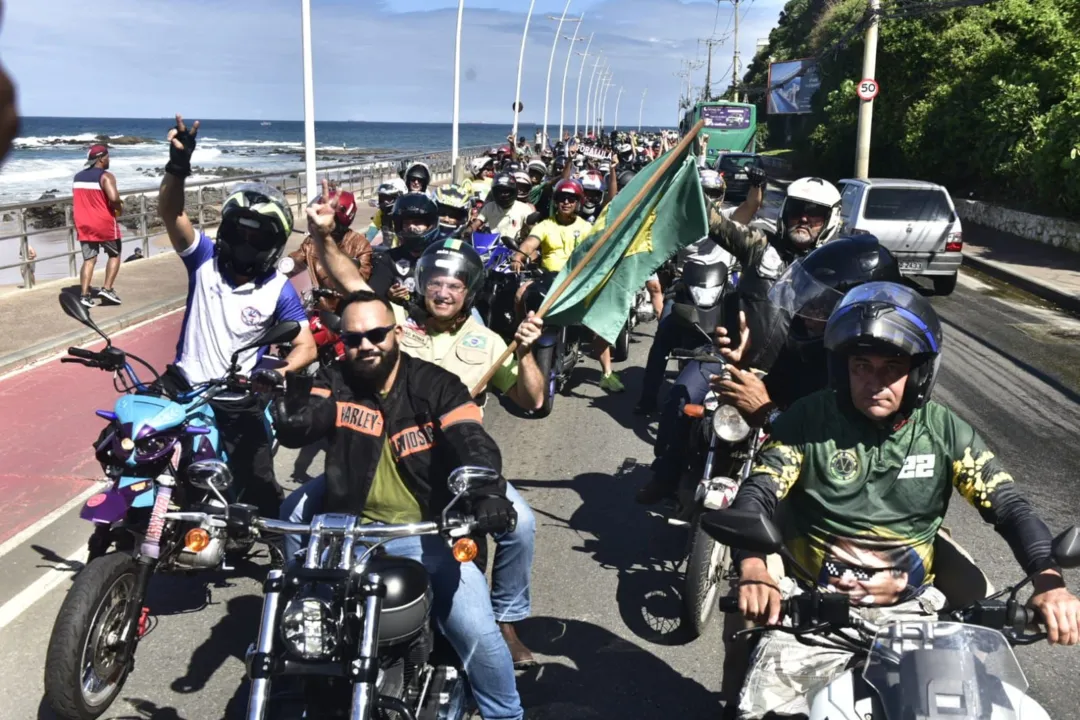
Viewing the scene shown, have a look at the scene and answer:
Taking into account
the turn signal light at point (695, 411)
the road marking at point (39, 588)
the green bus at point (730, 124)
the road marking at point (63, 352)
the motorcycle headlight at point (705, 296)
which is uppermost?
the green bus at point (730, 124)

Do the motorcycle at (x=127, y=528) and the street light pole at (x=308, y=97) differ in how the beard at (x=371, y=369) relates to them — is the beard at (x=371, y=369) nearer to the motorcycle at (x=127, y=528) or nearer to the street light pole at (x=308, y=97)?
the motorcycle at (x=127, y=528)

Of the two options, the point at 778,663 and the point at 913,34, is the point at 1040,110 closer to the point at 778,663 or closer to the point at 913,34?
the point at 913,34

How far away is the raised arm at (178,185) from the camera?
4832 millimetres

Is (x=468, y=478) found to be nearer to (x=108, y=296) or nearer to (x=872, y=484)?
(x=872, y=484)

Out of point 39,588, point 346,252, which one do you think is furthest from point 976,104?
point 39,588

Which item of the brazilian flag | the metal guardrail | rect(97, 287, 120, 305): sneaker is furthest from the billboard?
the brazilian flag

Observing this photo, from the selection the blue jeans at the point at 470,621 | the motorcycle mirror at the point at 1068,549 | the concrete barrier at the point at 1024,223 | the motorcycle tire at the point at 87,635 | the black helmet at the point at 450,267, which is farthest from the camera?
the concrete barrier at the point at 1024,223

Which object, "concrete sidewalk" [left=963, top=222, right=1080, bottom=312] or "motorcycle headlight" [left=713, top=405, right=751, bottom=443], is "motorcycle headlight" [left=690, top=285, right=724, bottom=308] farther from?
"concrete sidewalk" [left=963, top=222, right=1080, bottom=312]

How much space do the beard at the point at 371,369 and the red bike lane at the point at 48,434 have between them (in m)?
3.08

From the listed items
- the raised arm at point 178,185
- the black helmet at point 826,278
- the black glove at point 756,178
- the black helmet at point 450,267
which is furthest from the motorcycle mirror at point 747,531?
the black glove at point 756,178

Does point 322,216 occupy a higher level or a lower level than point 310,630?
higher

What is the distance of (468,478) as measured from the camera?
301cm

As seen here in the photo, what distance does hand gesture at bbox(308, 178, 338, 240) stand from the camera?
16.1ft

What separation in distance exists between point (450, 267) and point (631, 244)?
87 centimetres
